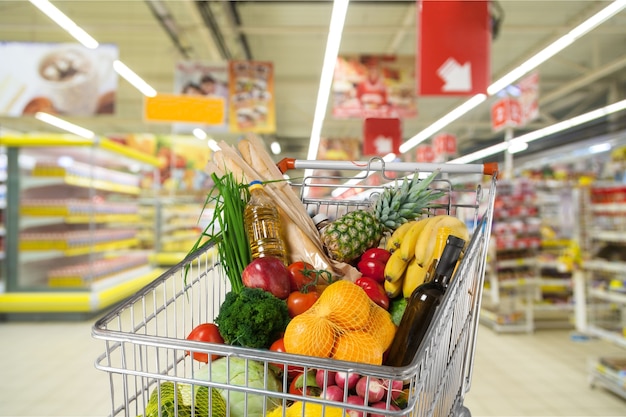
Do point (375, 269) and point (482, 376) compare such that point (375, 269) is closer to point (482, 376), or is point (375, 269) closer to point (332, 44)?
point (482, 376)

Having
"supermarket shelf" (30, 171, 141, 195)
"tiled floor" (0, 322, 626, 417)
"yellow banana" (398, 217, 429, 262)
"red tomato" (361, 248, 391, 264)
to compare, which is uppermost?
"supermarket shelf" (30, 171, 141, 195)

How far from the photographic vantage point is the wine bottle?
3.70 ft

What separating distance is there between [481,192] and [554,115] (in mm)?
18155

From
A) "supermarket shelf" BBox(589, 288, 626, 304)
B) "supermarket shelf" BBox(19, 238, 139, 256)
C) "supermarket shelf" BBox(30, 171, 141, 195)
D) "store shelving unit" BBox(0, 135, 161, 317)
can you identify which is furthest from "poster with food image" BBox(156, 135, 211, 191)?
"supermarket shelf" BBox(589, 288, 626, 304)

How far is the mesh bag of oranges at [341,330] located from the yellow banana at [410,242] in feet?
0.97

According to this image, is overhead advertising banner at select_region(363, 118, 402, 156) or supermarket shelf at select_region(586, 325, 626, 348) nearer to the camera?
supermarket shelf at select_region(586, 325, 626, 348)

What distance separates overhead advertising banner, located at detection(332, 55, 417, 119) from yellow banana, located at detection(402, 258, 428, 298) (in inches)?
260

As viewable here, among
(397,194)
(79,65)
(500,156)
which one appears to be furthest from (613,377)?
(500,156)

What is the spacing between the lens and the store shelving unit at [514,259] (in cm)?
681

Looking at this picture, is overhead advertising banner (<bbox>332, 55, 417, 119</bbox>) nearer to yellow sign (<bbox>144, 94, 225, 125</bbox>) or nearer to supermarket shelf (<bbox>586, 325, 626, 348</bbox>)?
yellow sign (<bbox>144, 94, 225, 125</bbox>)

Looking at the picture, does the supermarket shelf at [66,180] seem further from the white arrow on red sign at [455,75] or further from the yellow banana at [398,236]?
the yellow banana at [398,236]

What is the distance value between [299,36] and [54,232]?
647cm

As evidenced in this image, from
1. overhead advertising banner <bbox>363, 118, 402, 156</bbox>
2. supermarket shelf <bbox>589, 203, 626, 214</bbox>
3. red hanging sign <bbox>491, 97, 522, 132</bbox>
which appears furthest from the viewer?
overhead advertising banner <bbox>363, 118, 402, 156</bbox>

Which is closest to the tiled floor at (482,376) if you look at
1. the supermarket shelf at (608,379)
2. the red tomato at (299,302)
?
the supermarket shelf at (608,379)
